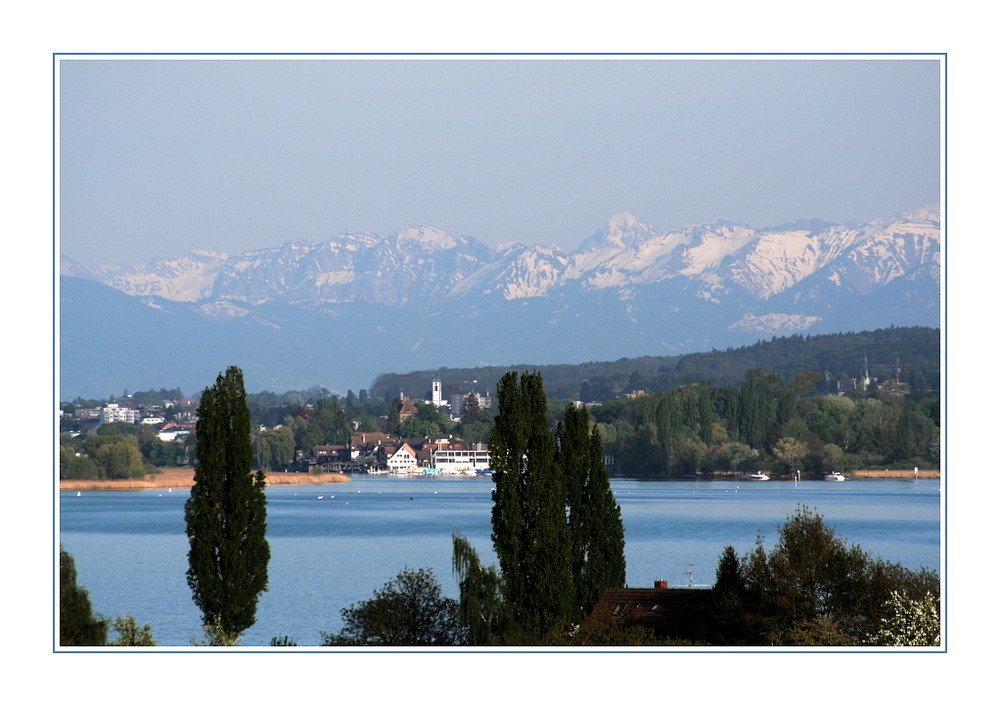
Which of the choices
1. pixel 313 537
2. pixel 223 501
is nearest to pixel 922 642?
pixel 223 501

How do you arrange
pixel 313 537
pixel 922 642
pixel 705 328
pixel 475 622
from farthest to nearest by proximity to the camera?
pixel 705 328 < pixel 313 537 < pixel 475 622 < pixel 922 642

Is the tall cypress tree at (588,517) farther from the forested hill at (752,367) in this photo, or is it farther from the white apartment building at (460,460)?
the white apartment building at (460,460)

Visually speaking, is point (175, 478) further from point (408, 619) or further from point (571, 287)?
point (571, 287)

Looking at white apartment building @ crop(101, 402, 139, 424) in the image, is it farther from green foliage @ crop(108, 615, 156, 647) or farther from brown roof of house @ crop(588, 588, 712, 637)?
green foliage @ crop(108, 615, 156, 647)

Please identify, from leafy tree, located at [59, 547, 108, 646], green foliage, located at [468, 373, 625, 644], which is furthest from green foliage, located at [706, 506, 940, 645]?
leafy tree, located at [59, 547, 108, 646]

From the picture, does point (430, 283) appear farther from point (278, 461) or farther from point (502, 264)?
point (278, 461)
